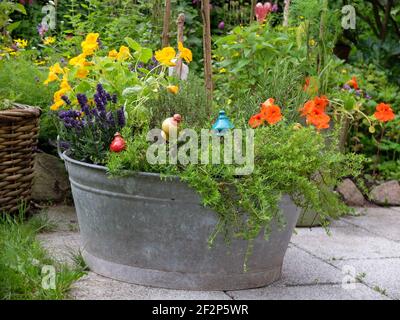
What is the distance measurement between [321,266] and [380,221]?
119 centimetres

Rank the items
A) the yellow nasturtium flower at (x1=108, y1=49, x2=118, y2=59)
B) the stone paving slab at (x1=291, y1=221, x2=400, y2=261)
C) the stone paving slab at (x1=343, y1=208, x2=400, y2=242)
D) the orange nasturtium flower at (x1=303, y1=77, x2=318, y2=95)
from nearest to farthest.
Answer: the yellow nasturtium flower at (x1=108, y1=49, x2=118, y2=59), the stone paving slab at (x1=291, y1=221, x2=400, y2=261), the orange nasturtium flower at (x1=303, y1=77, x2=318, y2=95), the stone paving slab at (x1=343, y1=208, x2=400, y2=242)

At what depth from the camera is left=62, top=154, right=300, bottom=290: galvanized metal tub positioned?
242cm

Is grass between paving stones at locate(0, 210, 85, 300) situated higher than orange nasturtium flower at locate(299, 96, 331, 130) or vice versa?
orange nasturtium flower at locate(299, 96, 331, 130)

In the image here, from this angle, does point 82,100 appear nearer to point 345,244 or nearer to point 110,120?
point 110,120

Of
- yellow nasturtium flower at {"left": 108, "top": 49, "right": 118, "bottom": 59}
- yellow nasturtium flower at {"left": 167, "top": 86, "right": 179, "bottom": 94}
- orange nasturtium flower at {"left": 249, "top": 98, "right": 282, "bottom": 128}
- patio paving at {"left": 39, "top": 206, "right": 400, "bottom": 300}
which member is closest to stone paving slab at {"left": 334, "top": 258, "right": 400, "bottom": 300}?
patio paving at {"left": 39, "top": 206, "right": 400, "bottom": 300}

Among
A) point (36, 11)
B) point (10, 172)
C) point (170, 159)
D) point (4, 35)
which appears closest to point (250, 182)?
point (170, 159)

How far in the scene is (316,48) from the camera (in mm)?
3619

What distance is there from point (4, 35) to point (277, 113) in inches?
110

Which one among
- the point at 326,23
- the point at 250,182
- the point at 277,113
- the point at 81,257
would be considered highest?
the point at 326,23

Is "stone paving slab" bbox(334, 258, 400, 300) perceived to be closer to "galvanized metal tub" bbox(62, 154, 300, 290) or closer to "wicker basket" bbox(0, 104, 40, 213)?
"galvanized metal tub" bbox(62, 154, 300, 290)

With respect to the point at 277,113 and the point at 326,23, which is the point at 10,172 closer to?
the point at 277,113

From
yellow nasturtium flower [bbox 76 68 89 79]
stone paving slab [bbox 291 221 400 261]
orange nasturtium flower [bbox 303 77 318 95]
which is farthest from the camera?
orange nasturtium flower [bbox 303 77 318 95]

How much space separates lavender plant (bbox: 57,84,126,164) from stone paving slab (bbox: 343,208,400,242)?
5.95 feet
